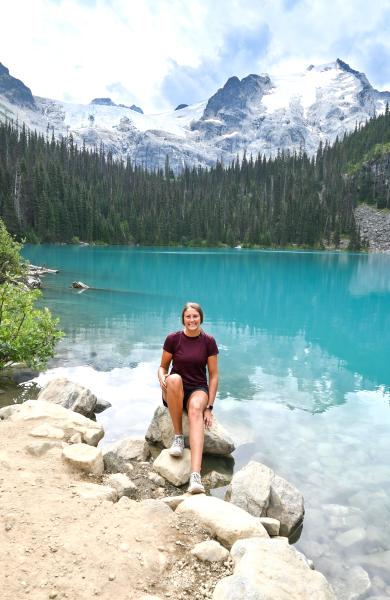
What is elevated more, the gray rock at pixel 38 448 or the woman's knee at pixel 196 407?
the woman's knee at pixel 196 407

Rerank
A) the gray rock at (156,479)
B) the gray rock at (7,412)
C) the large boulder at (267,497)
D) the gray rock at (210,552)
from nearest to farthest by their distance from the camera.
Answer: the gray rock at (210,552) < the large boulder at (267,497) < the gray rock at (156,479) < the gray rock at (7,412)

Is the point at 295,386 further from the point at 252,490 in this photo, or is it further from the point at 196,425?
the point at 252,490

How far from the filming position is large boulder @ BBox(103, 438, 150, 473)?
304 inches

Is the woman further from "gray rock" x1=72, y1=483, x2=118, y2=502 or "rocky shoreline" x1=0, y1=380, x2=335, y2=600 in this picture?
"gray rock" x1=72, y1=483, x2=118, y2=502

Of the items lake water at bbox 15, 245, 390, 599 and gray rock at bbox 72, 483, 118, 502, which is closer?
gray rock at bbox 72, 483, 118, 502

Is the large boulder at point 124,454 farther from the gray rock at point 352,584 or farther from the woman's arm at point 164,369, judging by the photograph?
the gray rock at point 352,584

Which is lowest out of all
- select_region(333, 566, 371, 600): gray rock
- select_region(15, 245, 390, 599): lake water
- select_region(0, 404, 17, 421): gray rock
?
select_region(15, 245, 390, 599): lake water

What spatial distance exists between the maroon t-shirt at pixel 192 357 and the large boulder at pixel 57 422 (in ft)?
6.84

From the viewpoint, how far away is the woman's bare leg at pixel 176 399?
771cm

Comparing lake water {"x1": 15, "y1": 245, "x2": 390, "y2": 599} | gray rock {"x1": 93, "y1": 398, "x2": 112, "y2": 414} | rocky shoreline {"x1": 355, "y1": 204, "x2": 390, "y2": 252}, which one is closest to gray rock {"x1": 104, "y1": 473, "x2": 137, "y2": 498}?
lake water {"x1": 15, "y1": 245, "x2": 390, "y2": 599}

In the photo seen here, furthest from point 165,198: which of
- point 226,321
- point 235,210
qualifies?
point 226,321

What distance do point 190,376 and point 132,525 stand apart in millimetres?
3039

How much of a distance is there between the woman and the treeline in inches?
3552

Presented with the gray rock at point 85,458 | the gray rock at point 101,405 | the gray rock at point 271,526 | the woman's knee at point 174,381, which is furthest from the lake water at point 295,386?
the gray rock at point 85,458
